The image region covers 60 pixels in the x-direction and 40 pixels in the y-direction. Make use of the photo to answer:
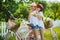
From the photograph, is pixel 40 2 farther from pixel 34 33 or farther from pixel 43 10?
pixel 34 33

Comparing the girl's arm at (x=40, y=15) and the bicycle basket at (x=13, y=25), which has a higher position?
the girl's arm at (x=40, y=15)

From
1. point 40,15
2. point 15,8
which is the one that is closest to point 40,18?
point 40,15

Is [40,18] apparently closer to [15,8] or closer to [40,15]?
[40,15]

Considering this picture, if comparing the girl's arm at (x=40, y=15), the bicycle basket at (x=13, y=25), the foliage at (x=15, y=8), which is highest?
the foliage at (x=15, y=8)

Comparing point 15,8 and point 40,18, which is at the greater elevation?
point 15,8

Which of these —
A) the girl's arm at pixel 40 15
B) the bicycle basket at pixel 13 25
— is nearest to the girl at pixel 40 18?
the girl's arm at pixel 40 15

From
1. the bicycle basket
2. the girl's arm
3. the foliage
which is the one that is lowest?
the bicycle basket

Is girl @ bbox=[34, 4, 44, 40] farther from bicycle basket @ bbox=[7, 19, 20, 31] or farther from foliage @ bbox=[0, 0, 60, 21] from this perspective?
bicycle basket @ bbox=[7, 19, 20, 31]

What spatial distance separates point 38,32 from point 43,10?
0.20 m

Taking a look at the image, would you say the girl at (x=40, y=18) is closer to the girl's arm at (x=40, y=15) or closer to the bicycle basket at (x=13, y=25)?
the girl's arm at (x=40, y=15)

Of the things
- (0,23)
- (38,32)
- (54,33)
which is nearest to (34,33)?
(38,32)

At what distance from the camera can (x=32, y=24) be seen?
74.3 inches

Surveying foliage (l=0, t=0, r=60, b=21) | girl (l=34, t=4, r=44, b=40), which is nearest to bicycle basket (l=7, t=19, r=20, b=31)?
foliage (l=0, t=0, r=60, b=21)

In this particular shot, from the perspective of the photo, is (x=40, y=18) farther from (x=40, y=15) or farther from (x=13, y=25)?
(x=13, y=25)
